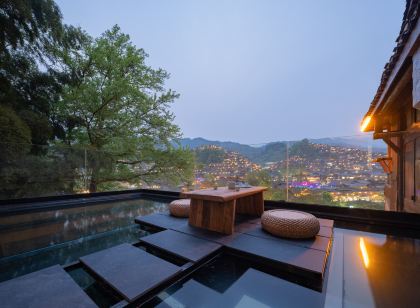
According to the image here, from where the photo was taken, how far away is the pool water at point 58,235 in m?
1.72

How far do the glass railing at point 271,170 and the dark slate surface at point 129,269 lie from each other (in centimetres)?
145

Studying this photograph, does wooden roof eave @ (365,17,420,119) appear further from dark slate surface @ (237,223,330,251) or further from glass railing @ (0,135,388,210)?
dark slate surface @ (237,223,330,251)

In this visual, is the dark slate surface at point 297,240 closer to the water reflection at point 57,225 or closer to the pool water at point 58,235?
the pool water at point 58,235

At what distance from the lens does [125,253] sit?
1.70m

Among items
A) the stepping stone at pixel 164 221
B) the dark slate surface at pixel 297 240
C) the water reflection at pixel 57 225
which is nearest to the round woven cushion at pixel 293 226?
the dark slate surface at pixel 297 240

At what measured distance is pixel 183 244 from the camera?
1873 millimetres

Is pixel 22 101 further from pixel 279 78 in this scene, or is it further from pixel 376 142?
pixel 279 78

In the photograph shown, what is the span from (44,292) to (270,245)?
168 cm

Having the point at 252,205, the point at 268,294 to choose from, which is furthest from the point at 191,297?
the point at 252,205

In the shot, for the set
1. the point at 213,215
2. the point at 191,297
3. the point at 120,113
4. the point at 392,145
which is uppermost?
the point at 120,113

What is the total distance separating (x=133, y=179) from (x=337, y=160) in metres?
6.26

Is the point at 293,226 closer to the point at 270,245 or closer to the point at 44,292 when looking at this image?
the point at 270,245

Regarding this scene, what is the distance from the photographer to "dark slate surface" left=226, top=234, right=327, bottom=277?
1.45 metres

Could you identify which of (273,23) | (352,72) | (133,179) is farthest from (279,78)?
(133,179)
